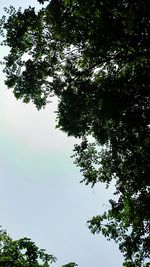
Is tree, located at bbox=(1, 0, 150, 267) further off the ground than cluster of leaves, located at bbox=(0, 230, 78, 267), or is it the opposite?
tree, located at bbox=(1, 0, 150, 267)

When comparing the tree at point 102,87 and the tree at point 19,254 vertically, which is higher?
the tree at point 102,87

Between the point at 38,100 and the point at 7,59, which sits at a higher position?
the point at 7,59

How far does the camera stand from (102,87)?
20.3 meters

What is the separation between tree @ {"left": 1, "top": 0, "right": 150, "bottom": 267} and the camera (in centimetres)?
1922

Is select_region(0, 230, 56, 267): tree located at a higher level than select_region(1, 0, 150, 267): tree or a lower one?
lower

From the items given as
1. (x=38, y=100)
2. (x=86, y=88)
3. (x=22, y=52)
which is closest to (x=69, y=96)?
(x=86, y=88)

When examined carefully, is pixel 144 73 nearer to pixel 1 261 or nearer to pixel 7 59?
pixel 7 59

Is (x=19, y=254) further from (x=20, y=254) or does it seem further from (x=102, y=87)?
(x=102, y=87)

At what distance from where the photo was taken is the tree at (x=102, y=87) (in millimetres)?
19219

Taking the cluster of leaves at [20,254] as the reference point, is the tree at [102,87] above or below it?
above

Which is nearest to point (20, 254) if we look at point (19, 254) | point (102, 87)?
point (19, 254)

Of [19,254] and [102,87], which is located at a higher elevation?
[102,87]

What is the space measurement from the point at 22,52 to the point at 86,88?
172 inches

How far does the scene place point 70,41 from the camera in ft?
66.1
